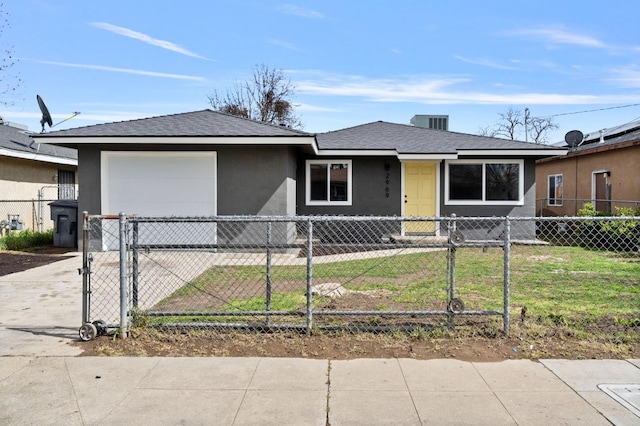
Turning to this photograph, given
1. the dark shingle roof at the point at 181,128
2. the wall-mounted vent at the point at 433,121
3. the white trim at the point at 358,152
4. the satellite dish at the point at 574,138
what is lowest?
the white trim at the point at 358,152

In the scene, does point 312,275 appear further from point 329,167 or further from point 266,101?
point 266,101

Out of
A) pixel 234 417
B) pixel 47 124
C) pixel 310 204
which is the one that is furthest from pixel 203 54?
pixel 234 417

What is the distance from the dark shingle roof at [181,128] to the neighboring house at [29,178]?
10.3ft

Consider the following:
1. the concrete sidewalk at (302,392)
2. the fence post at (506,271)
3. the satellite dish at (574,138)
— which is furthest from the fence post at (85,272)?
the satellite dish at (574,138)

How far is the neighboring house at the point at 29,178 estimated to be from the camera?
51.4 ft

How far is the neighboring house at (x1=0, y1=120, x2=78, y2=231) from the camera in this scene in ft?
51.4

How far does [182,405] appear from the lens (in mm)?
3631

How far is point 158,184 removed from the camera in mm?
12672

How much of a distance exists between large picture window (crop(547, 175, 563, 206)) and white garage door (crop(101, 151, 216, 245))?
15.8m

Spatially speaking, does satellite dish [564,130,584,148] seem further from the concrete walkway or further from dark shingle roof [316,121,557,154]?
the concrete walkway

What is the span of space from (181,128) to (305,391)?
10151mm

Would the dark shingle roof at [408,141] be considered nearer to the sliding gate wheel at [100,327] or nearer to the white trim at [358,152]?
the white trim at [358,152]

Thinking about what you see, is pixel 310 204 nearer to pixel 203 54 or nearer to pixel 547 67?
pixel 203 54

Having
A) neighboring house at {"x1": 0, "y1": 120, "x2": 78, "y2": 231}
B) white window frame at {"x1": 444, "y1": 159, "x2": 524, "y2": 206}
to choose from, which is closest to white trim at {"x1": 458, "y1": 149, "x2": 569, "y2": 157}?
white window frame at {"x1": 444, "y1": 159, "x2": 524, "y2": 206}
